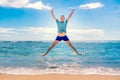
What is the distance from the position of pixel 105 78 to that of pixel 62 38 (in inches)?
60.9

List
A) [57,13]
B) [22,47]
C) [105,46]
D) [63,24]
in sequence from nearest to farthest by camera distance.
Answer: [63,24] < [57,13] < [22,47] < [105,46]

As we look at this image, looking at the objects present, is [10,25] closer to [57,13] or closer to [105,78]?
[57,13]

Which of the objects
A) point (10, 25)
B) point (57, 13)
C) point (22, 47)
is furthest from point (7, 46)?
point (57, 13)

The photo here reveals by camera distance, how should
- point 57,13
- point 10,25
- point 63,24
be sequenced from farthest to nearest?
point 10,25
point 57,13
point 63,24

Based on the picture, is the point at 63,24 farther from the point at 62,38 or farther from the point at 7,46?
the point at 7,46

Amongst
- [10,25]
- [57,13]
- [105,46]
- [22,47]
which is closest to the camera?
[57,13]

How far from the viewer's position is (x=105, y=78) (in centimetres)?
801

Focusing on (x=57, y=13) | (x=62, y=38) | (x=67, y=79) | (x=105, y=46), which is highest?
(x=57, y=13)

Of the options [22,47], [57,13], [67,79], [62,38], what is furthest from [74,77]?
[22,47]

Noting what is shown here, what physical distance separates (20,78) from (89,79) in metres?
1.76

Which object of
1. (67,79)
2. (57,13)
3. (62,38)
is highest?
(57,13)

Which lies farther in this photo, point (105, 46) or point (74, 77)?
point (105, 46)

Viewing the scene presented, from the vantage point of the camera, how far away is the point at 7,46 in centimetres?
2166

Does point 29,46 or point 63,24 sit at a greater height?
point 63,24
